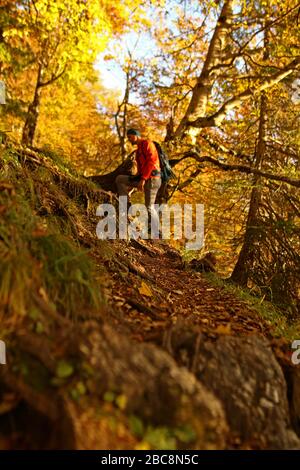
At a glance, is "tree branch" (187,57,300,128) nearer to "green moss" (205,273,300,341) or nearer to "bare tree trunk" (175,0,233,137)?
"bare tree trunk" (175,0,233,137)

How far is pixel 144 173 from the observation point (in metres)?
6.34

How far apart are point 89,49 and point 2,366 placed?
35.5 ft

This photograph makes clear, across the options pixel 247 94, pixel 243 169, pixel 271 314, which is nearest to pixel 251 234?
pixel 243 169

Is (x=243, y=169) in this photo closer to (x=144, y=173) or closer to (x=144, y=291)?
(x=144, y=173)

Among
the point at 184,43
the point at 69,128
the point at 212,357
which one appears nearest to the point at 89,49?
the point at 184,43

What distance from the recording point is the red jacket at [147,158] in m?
6.19

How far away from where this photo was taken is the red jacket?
20.3ft

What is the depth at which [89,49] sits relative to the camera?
33.5 ft

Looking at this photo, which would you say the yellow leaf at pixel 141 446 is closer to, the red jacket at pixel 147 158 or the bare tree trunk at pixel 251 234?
the bare tree trunk at pixel 251 234

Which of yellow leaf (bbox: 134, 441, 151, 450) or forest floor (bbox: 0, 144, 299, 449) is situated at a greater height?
forest floor (bbox: 0, 144, 299, 449)

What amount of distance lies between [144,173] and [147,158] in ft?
0.94

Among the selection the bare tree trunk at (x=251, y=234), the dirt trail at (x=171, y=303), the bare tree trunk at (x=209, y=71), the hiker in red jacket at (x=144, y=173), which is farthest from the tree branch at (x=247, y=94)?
the dirt trail at (x=171, y=303)

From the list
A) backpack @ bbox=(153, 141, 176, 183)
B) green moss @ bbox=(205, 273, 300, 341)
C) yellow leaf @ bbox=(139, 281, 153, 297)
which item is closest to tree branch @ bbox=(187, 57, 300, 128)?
backpack @ bbox=(153, 141, 176, 183)

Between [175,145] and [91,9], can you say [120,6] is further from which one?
[175,145]
